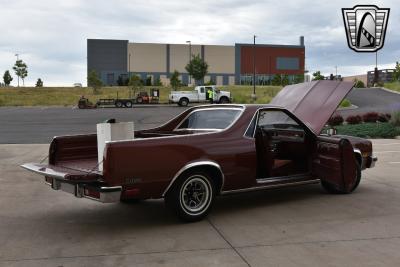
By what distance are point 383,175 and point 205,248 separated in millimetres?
5777

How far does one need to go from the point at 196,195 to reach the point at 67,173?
5.24ft

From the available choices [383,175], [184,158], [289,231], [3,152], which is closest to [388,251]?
[289,231]

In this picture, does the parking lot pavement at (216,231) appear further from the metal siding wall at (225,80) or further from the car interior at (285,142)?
the metal siding wall at (225,80)

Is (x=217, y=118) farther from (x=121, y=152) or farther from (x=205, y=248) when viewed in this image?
(x=205, y=248)

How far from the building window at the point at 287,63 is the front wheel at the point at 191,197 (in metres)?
102

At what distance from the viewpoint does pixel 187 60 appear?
105m

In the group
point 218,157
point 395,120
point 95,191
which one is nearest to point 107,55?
point 395,120

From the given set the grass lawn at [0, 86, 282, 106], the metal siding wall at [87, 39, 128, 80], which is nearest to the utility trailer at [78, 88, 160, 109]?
the grass lawn at [0, 86, 282, 106]

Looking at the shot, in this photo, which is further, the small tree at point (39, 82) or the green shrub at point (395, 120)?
the small tree at point (39, 82)

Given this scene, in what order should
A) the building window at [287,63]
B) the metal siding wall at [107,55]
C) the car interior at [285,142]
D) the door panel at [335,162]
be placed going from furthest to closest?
the building window at [287,63]
the metal siding wall at [107,55]
the car interior at [285,142]
the door panel at [335,162]

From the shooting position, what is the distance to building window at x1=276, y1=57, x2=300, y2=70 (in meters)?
106

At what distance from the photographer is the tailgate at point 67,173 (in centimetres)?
559

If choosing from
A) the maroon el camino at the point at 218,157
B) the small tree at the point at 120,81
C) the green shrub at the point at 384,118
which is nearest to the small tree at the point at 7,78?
the small tree at the point at 120,81
